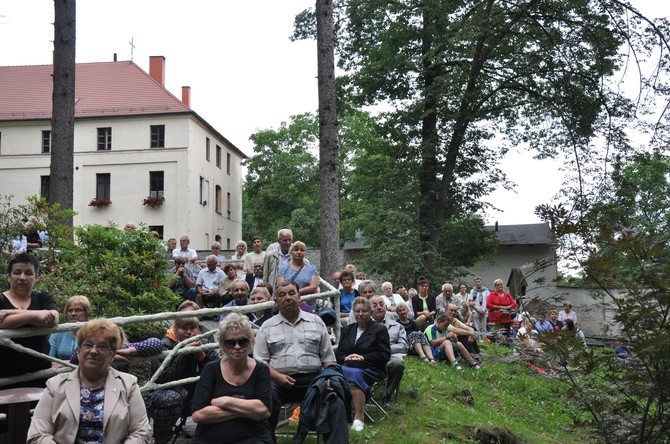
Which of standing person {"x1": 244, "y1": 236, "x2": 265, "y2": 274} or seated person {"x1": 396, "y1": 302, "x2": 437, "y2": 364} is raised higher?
standing person {"x1": 244, "y1": 236, "x2": 265, "y2": 274}

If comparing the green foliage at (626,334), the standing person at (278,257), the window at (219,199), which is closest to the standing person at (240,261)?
the standing person at (278,257)

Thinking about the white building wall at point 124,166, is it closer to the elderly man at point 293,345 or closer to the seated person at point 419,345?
the seated person at point 419,345

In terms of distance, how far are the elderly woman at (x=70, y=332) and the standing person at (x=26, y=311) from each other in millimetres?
523

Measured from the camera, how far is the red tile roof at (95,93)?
47625mm

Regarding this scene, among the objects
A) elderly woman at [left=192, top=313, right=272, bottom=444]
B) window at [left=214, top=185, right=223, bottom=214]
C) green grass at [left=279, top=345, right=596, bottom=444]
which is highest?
window at [left=214, top=185, right=223, bottom=214]

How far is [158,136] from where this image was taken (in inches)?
1882

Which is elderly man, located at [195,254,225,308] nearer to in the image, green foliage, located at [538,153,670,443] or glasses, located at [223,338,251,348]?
glasses, located at [223,338,251,348]

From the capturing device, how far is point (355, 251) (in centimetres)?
4525

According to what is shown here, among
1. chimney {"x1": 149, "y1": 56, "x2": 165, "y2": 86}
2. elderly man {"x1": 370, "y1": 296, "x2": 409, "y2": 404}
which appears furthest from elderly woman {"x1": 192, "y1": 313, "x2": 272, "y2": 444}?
chimney {"x1": 149, "y1": 56, "x2": 165, "y2": 86}

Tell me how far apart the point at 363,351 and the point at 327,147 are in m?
5.80

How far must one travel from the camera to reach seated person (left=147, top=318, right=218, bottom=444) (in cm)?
730

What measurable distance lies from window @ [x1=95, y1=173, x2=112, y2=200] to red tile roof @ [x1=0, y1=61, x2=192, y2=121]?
3.45 meters

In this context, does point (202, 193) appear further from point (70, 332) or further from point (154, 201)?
point (70, 332)

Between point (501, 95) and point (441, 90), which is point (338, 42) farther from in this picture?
point (501, 95)
